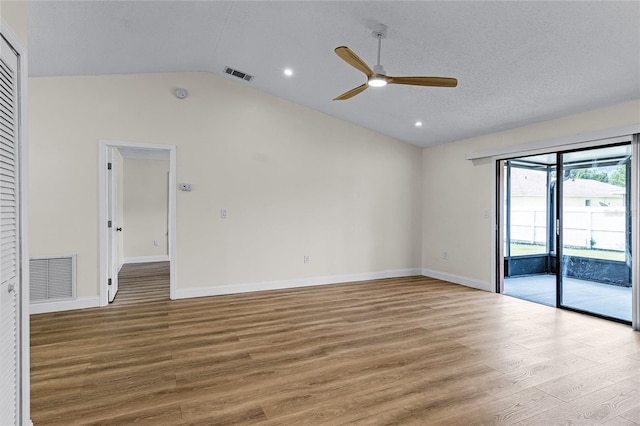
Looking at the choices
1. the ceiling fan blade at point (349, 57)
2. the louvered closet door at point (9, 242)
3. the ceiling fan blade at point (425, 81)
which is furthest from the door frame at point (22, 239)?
the ceiling fan blade at point (425, 81)

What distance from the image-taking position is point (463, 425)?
6.54ft

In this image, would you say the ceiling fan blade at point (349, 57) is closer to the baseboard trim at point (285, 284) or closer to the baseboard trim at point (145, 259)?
the baseboard trim at point (285, 284)

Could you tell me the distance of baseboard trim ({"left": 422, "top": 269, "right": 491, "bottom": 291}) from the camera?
17.6ft

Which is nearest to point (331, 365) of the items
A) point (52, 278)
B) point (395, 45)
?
point (395, 45)

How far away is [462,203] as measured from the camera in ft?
19.0

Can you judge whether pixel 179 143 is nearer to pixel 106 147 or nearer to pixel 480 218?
pixel 106 147

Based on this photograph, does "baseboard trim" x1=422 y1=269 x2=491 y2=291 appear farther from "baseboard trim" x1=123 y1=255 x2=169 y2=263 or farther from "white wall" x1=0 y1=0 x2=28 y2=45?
"baseboard trim" x1=123 y1=255 x2=169 y2=263

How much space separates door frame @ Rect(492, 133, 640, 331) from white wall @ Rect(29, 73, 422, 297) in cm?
157

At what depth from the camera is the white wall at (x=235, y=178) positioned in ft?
13.9

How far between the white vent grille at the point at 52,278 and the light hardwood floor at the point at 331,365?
0.31 meters

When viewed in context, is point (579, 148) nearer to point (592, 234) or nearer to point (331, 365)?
point (592, 234)

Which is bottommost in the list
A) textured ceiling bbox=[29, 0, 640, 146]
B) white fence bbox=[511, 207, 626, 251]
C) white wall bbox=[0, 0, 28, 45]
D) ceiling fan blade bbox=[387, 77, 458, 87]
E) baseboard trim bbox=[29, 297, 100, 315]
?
baseboard trim bbox=[29, 297, 100, 315]

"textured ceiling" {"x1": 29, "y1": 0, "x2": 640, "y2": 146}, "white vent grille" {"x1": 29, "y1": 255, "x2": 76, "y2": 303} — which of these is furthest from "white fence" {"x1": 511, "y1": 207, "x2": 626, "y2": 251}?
"white vent grille" {"x1": 29, "y1": 255, "x2": 76, "y2": 303}

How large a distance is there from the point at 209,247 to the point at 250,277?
0.77m
